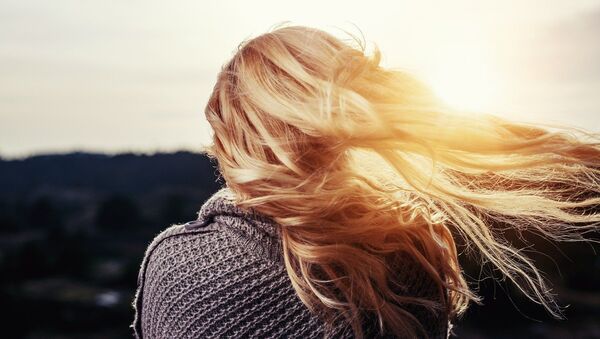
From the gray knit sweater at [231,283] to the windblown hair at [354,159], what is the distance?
0.04 meters

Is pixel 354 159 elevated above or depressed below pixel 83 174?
below

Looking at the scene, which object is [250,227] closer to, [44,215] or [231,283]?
[231,283]

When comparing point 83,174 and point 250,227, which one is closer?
point 250,227

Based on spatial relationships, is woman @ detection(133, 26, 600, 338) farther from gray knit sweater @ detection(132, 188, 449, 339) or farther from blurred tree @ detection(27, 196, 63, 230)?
blurred tree @ detection(27, 196, 63, 230)

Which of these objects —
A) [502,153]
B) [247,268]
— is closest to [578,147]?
[502,153]

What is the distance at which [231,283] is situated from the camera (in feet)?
4.93

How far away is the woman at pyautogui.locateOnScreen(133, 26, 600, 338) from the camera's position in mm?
1474

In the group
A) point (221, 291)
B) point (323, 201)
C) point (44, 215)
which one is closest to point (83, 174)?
point (44, 215)

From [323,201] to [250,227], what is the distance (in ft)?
0.57

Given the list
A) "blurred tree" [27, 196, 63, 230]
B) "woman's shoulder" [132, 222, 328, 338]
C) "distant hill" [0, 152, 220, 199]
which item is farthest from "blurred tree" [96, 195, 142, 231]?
"woman's shoulder" [132, 222, 328, 338]

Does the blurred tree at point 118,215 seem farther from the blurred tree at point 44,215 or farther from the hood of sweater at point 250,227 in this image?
the hood of sweater at point 250,227

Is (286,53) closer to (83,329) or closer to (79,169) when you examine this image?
(83,329)

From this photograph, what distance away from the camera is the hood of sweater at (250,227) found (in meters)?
1.50

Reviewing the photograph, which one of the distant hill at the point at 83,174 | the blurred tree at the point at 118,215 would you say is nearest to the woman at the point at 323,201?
the distant hill at the point at 83,174
